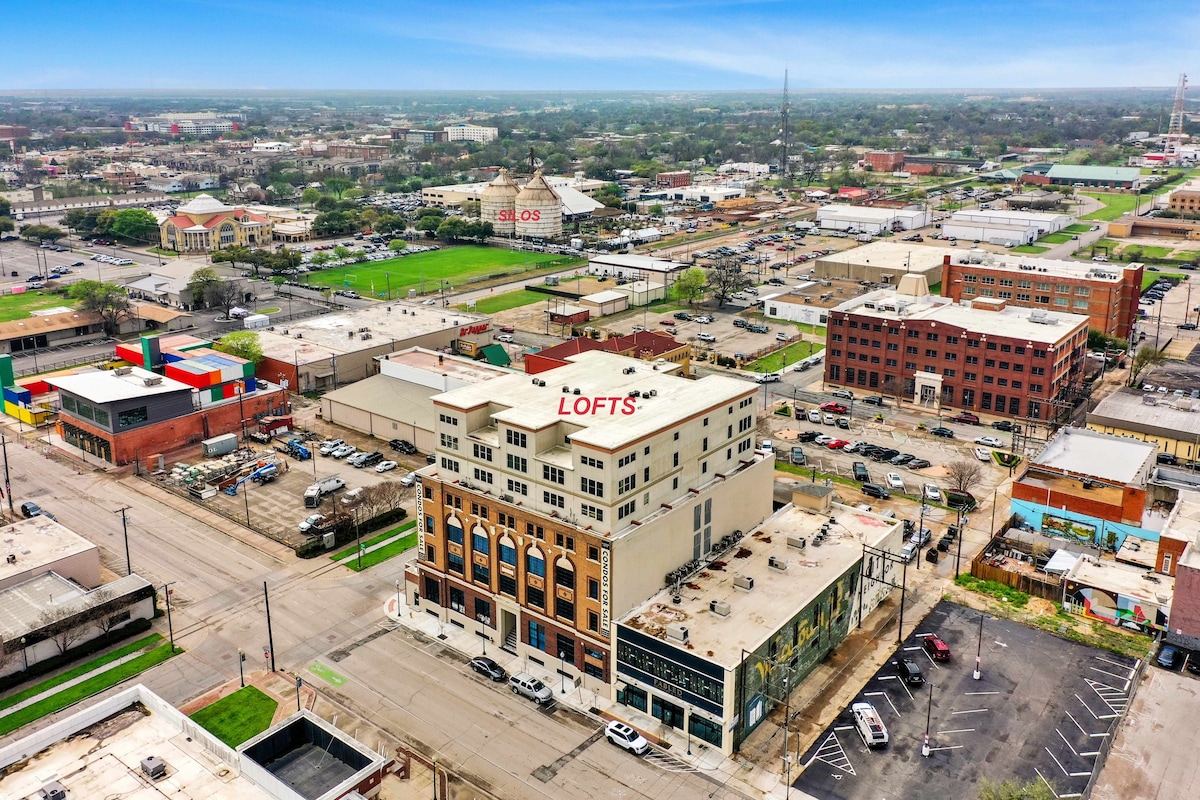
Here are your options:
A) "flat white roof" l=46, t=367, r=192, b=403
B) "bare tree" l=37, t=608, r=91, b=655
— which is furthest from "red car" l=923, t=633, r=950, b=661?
"flat white roof" l=46, t=367, r=192, b=403

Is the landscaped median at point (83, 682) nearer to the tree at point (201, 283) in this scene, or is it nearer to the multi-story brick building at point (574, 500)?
the multi-story brick building at point (574, 500)

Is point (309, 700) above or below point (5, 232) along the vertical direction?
below

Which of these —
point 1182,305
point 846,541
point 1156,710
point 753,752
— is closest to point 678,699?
point 753,752

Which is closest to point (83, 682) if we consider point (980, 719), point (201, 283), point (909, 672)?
point (909, 672)

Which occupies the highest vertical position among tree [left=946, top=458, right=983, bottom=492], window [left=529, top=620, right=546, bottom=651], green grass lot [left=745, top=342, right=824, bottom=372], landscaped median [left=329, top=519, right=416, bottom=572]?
green grass lot [left=745, top=342, right=824, bottom=372]

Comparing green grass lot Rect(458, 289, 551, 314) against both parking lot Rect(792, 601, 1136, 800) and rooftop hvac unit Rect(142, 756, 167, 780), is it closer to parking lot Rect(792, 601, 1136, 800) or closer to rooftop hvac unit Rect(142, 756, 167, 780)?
parking lot Rect(792, 601, 1136, 800)

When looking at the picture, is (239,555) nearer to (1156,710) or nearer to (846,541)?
(846,541)
